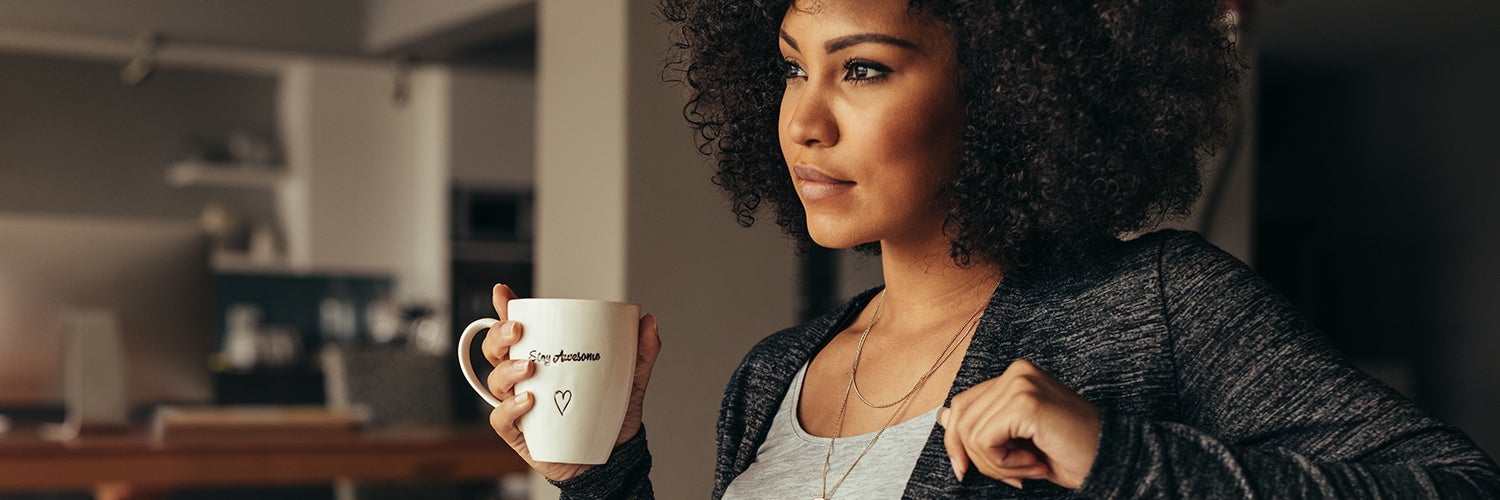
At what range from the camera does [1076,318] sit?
0.86 metres

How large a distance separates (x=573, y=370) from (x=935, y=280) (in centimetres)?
29

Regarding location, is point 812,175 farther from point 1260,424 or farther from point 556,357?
point 1260,424

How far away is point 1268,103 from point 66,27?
6066 mm

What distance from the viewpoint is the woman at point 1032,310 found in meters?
0.68

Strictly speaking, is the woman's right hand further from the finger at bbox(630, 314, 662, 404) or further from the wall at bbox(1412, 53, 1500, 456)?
the wall at bbox(1412, 53, 1500, 456)

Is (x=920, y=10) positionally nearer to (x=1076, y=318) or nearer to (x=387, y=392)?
(x=1076, y=318)

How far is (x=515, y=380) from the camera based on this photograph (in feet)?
3.01

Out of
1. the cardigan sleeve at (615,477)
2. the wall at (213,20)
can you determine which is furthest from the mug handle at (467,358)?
the wall at (213,20)

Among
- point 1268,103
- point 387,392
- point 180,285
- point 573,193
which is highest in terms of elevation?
point 1268,103

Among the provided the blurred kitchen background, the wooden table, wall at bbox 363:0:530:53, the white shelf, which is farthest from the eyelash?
the white shelf

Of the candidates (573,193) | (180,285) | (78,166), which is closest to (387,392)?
(180,285)

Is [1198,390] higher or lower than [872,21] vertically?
lower

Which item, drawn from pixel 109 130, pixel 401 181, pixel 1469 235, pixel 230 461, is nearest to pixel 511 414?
pixel 230 461

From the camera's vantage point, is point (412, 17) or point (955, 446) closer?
point (955, 446)
